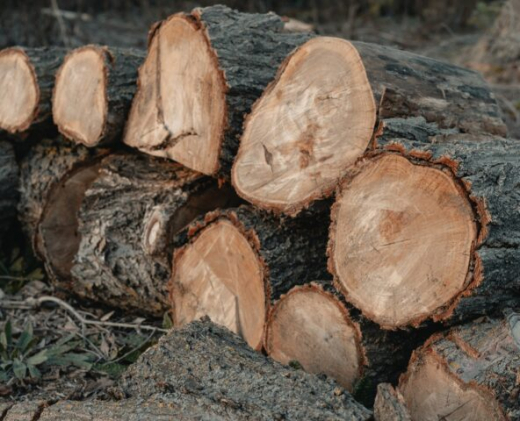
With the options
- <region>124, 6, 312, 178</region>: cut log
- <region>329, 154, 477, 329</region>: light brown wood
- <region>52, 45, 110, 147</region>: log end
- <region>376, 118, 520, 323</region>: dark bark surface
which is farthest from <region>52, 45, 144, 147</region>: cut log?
<region>376, 118, 520, 323</region>: dark bark surface

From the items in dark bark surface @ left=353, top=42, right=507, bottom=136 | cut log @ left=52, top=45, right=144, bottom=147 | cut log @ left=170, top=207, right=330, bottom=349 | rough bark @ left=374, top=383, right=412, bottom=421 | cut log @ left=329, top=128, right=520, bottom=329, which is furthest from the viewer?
cut log @ left=52, top=45, right=144, bottom=147

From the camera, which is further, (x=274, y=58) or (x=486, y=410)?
(x=274, y=58)

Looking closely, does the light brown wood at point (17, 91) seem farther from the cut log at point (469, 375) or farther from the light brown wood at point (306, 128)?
the cut log at point (469, 375)

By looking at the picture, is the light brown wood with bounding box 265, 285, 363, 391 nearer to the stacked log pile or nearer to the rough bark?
the stacked log pile

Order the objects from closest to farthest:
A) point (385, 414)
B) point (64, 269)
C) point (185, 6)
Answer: point (385, 414) → point (64, 269) → point (185, 6)

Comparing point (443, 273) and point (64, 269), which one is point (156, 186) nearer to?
point (64, 269)

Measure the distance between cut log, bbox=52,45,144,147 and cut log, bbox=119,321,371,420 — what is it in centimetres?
110

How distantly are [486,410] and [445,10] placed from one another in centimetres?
736

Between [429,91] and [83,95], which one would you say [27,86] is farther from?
[429,91]

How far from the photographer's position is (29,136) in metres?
3.92

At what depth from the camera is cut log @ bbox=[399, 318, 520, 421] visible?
2141 millimetres

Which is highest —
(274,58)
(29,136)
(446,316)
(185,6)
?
(274,58)

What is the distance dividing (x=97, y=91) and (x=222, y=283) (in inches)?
39.3

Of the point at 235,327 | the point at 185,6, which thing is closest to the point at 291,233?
the point at 235,327
